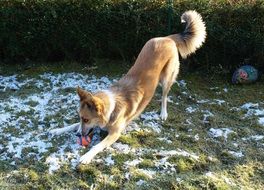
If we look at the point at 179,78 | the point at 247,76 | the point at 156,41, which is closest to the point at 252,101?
the point at 247,76

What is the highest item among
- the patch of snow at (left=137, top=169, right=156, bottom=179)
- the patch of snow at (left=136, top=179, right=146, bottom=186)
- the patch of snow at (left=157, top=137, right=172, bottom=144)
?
the patch of snow at (left=157, top=137, right=172, bottom=144)

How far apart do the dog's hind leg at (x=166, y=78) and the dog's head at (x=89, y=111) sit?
1418 mm

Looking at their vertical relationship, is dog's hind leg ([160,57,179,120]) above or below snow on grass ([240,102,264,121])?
above

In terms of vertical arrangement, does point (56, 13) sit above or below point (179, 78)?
above

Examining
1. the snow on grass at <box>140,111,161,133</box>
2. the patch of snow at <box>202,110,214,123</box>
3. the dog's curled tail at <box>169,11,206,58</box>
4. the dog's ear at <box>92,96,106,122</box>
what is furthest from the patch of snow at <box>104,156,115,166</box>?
the dog's curled tail at <box>169,11,206,58</box>

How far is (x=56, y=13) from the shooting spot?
8.05m

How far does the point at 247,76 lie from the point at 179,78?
115 cm

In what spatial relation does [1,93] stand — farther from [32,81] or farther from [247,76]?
[247,76]

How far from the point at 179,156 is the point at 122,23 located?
298 cm

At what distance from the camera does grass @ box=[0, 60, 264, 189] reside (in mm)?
5559

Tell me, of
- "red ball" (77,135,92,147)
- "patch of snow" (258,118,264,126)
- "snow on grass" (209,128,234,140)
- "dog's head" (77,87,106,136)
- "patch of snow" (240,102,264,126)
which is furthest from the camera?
"patch of snow" (240,102,264,126)

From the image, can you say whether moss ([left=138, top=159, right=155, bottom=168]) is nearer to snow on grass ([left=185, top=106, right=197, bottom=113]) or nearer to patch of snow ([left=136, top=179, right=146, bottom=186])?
patch of snow ([left=136, top=179, right=146, bottom=186])

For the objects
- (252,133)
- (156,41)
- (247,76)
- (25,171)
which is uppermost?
(156,41)

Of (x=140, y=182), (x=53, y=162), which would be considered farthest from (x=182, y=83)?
(x=53, y=162)
